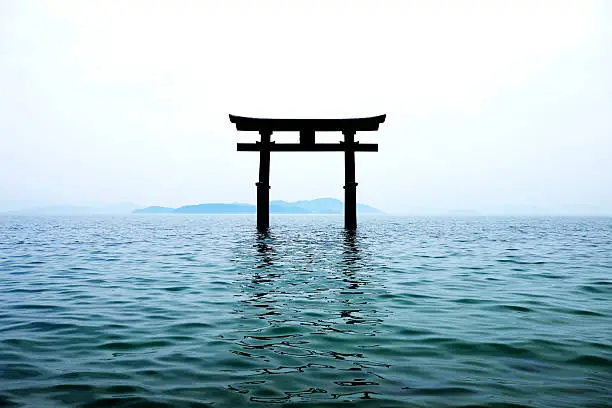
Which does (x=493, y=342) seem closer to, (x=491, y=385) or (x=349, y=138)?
(x=491, y=385)

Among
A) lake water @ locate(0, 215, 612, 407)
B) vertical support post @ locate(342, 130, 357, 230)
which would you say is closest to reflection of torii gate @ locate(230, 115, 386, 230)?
vertical support post @ locate(342, 130, 357, 230)

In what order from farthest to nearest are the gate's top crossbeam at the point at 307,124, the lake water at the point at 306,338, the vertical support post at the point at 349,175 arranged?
the vertical support post at the point at 349,175 < the gate's top crossbeam at the point at 307,124 < the lake water at the point at 306,338

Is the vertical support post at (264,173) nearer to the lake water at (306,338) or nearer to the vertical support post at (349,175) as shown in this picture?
the vertical support post at (349,175)

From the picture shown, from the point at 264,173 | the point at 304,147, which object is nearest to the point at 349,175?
the point at 304,147

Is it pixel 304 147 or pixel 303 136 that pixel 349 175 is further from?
pixel 303 136

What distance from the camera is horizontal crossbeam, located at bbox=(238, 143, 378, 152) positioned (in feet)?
65.2

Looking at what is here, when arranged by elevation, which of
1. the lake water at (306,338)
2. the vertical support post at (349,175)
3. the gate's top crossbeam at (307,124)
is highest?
the gate's top crossbeam at (307,124)

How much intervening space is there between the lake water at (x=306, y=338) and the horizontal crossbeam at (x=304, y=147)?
11.3 m

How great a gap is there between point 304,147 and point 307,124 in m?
1.02

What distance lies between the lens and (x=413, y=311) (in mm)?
5672

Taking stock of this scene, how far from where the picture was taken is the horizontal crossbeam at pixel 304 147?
19.9 metres

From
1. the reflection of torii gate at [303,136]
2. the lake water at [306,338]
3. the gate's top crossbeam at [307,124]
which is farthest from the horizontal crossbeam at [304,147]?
the lake water at [306,338]

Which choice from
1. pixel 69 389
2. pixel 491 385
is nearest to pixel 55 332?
pixel 69 389

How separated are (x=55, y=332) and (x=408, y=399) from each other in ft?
12.3
